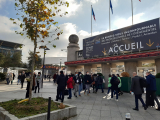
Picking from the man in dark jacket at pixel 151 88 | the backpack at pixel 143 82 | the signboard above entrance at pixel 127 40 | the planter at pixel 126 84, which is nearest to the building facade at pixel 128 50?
the signboard above entrance at pixel 127 40

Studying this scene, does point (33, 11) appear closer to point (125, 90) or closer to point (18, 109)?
point (18, 109)

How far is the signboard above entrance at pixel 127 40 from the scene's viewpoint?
12430mm

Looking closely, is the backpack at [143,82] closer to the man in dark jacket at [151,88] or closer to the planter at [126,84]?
the man in dark jacket at [151,88]

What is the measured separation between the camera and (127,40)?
14.3m

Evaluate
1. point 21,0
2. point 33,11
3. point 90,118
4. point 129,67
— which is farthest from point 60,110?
point 129,67

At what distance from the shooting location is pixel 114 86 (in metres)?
8.09

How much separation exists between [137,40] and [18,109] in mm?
13537

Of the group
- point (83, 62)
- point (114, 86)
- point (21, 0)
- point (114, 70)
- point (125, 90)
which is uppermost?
point (21, 0)

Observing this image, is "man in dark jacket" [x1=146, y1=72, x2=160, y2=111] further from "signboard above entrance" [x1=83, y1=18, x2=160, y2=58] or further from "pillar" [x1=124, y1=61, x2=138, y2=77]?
"pillar" [x1=124, y1=61, x2=138, y2=77]

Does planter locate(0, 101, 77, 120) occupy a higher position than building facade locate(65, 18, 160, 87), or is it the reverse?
building facade locate(65, 18, 160, 87)

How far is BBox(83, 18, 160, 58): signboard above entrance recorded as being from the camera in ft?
40.8

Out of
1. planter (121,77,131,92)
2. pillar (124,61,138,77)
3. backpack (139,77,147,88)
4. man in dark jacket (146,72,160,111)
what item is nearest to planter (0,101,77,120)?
backpack (139,77,147,88)

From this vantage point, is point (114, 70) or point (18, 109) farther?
point (114, 70)

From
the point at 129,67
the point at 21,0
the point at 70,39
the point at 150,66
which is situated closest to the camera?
the point at 21,0
